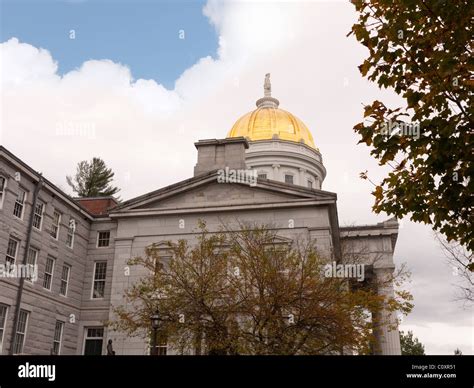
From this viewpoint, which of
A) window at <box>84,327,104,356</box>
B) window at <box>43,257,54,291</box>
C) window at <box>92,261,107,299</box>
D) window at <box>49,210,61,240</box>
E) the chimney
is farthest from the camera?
window at <box>92,261,107,299</box>

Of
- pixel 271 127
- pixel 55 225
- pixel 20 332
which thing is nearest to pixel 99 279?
pixel 55 225

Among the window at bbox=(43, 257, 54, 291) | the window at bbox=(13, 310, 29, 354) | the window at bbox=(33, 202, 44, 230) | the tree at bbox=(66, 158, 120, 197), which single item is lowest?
the window at bbox=(13, 310, 29, 354)

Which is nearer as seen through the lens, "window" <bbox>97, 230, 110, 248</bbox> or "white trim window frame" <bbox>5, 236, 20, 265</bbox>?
"white trim window frame" <bbox>5, 236, 20, 265</bbox>

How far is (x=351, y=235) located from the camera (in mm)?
44688

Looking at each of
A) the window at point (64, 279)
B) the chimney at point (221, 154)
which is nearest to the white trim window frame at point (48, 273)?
the window at point (64, 279)

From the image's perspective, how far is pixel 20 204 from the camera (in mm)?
30438

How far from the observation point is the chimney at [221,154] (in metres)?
36.2

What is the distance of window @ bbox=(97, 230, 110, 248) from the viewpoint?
38031 mm

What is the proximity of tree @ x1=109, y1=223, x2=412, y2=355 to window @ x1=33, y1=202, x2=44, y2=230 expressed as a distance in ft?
39.6

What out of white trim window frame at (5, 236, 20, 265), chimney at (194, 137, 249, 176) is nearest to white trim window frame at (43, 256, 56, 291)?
white trim window frame at (5, 236, 20, 265)

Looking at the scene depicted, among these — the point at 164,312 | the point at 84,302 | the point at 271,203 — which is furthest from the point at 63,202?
the point at 164,312

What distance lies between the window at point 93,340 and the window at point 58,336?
6.95 ft

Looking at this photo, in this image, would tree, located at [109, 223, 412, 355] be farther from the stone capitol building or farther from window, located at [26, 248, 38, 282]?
window, located at [26, 248, 38, 282]
